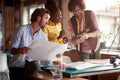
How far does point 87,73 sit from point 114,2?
5.67 ft

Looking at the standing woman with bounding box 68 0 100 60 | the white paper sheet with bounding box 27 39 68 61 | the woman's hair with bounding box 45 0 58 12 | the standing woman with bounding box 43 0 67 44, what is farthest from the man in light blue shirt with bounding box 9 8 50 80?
the woman's hair with bounding box 45 0 58 12

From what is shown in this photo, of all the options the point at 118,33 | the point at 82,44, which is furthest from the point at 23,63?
the point at 118,33

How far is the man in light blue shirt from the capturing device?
2.12m

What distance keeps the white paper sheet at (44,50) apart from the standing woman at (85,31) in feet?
4.08

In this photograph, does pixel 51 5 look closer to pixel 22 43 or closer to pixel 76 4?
pixel 76 4

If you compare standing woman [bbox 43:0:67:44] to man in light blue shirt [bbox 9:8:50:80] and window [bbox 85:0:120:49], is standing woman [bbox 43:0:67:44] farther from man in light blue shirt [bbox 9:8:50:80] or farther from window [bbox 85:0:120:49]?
man in light blue shirt [bbox 9:8:50:80]

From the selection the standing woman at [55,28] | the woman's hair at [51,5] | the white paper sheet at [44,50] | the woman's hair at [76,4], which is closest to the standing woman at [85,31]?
the woman's hair at [76,4]

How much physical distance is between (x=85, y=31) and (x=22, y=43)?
1.35 meters

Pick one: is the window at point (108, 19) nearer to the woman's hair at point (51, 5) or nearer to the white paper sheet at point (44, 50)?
the woman's hair at point (51, 5)

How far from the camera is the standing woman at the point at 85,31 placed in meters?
3.36

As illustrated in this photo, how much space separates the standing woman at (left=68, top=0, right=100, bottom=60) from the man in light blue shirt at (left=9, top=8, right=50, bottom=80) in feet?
3.73

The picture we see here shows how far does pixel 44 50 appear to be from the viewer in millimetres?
2176

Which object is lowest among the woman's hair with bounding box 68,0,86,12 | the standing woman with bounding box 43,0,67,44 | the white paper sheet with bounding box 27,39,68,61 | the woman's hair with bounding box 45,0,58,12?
the white paper sheet with bounding box 27,39,68,61

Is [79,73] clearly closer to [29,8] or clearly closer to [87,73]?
[87,73]
